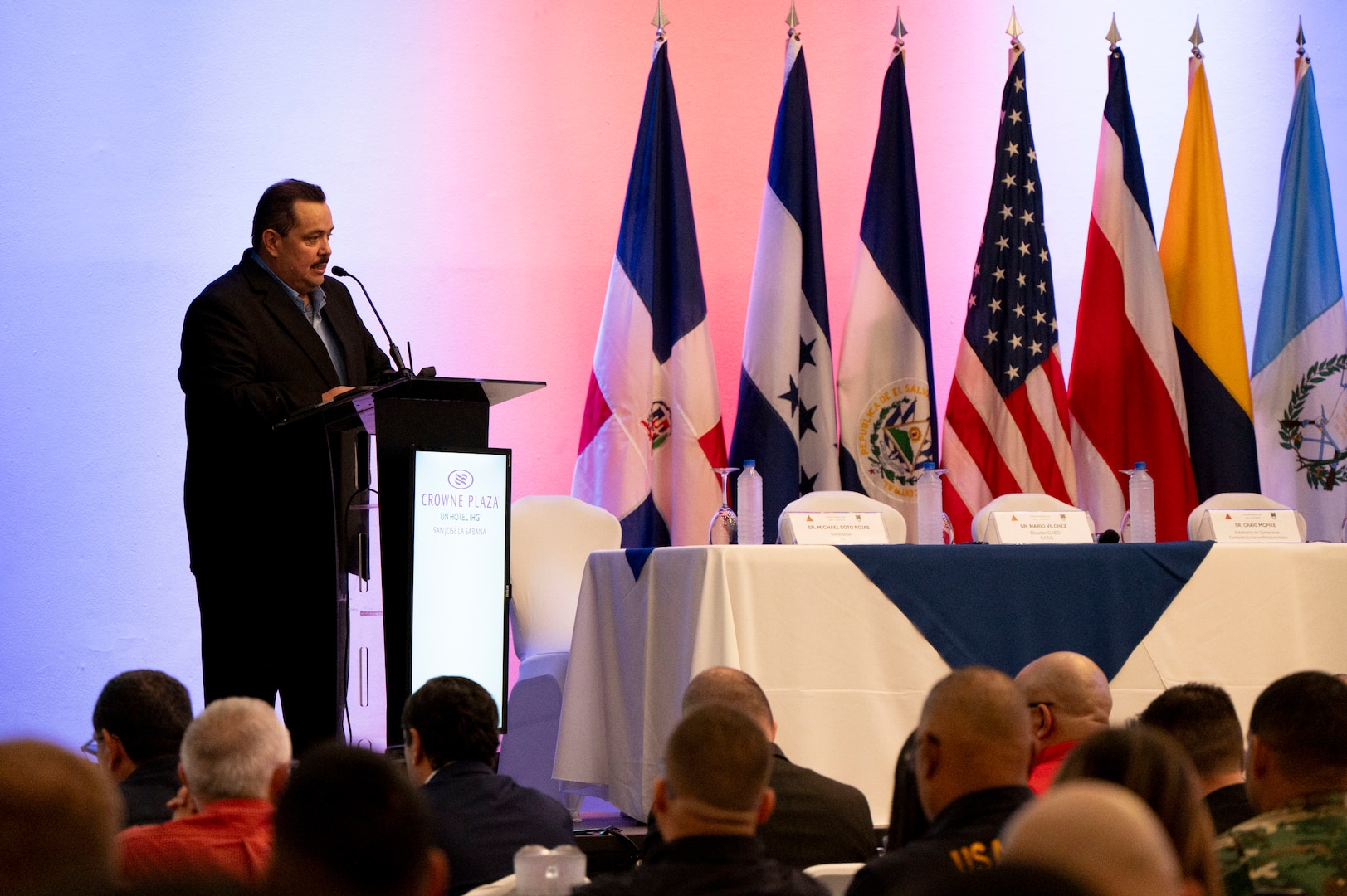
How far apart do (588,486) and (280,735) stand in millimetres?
3666

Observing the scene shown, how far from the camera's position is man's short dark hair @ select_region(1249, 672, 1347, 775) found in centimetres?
A: 212

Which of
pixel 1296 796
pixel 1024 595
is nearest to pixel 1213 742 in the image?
pixel 1296 796

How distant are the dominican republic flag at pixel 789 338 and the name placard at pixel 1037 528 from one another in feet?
4.75

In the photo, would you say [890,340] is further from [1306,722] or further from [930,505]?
[1306,722]

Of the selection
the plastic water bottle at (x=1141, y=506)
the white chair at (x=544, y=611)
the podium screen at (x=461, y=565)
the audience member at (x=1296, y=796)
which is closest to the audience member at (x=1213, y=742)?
the audience member at (x=1296, y=796)

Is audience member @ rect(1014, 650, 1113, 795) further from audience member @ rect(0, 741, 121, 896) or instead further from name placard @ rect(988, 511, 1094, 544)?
audience member @ rect(0, 741, 121, 896)

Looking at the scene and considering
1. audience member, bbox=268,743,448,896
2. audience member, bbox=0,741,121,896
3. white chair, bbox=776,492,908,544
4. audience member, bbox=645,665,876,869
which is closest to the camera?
audience member, bbox=0,741,121,896

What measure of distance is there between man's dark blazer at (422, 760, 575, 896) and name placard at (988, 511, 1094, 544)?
2139 mm

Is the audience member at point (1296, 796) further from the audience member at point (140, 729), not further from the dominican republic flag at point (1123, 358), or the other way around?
the dominican republic flag at point (1123, 358)

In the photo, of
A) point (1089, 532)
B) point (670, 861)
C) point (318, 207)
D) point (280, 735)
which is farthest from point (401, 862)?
point (1089, 532)

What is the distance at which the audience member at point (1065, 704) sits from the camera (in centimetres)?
301

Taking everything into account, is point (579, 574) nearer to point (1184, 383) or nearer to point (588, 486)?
point (588, 486)

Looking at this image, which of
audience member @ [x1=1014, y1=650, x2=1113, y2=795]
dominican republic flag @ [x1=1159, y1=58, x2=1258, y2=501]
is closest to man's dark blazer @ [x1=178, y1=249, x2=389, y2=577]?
audience member @ [x1=1014, y1=650, x2=1113, y2=795]

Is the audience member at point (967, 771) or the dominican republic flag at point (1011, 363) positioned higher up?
the dominican republic flag at point (1011, 363)
